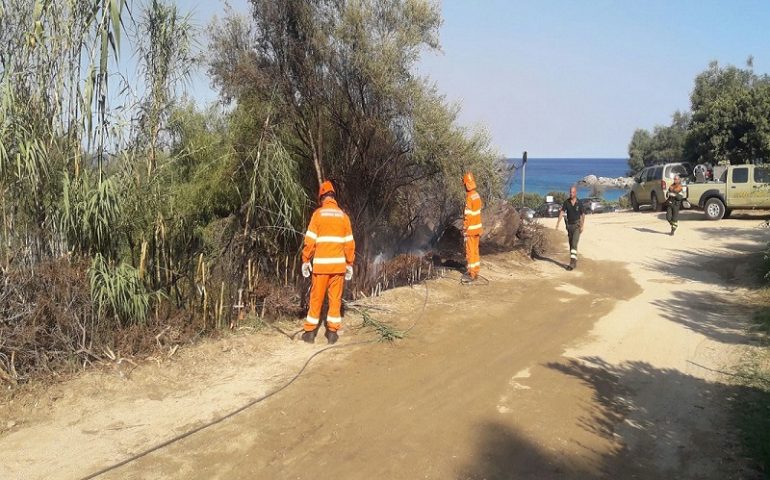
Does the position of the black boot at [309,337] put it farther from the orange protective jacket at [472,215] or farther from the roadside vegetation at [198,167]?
the orange protective jacket at [472,215]

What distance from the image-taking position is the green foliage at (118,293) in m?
5.82

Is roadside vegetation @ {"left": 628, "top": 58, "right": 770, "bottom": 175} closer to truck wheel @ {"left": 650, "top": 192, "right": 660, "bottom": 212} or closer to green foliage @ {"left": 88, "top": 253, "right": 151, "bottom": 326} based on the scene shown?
truck wheel @ {"left": 650, "top": 192, "right": 660, "bottom": 212}

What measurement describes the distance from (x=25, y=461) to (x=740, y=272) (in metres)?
12.3

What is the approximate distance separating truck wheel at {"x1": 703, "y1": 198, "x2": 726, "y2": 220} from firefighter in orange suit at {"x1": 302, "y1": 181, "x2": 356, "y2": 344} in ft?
58.1

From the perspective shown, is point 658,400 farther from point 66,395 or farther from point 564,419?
Answer: point 66,395

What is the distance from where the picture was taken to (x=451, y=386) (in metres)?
5.92

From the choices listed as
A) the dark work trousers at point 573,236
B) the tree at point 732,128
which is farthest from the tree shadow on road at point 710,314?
the tree at point 732,128

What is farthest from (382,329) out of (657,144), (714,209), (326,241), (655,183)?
(657,144)

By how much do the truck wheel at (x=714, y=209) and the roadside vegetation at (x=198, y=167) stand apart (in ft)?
44.0

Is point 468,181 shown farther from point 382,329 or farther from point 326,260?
point 326,260

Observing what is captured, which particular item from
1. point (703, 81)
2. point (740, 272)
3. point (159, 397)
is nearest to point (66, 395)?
point (159, 397)

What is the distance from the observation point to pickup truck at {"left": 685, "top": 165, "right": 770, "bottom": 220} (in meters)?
19.8

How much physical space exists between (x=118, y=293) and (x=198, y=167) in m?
2.32

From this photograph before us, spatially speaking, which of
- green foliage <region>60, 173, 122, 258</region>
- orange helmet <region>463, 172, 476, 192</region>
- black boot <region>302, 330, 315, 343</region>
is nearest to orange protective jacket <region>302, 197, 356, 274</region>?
black boot <region>302, 330, 315, 343</region>
